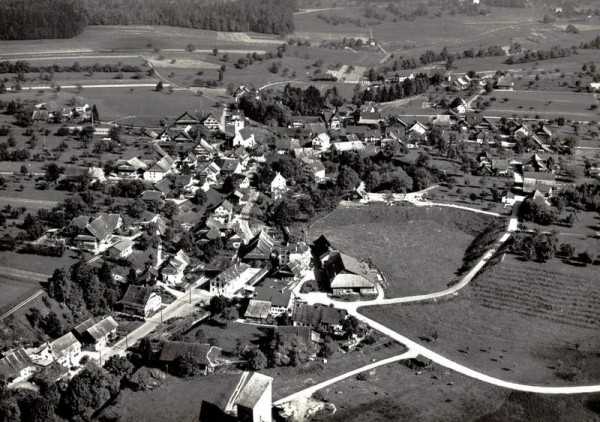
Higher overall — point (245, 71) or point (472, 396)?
point (245, 71)

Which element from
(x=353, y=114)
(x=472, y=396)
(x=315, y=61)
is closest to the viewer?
(x=472, y=396)

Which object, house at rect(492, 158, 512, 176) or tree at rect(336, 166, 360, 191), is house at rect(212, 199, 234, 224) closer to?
tree at rect(336, 166, 360, 191)

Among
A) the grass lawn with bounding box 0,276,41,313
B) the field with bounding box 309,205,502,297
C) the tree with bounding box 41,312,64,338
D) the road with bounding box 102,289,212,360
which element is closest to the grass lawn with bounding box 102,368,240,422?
the road with bounding box 102,289,212,360

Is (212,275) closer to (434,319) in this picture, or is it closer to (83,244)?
(83,244)

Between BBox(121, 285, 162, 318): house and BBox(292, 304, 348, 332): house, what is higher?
BBox(121, 285, 162, 318): house

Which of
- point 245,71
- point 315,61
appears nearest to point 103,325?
point 245,71

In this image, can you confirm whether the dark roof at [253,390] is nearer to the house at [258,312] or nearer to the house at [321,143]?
the house at [258,312]
